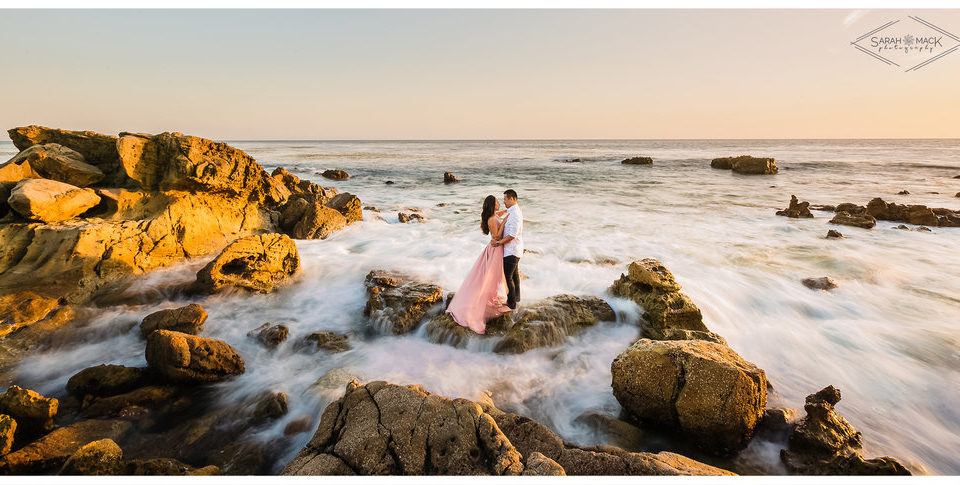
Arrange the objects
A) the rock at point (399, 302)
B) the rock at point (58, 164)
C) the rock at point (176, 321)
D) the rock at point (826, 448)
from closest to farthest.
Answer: the rock at point (826, 448), the rock at point (176, 321), the rock at point (399, 302), the rock at point (58, 164)

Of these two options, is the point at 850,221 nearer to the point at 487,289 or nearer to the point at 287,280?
the point at 487,289

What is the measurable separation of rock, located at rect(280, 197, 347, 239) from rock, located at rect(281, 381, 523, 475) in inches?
308

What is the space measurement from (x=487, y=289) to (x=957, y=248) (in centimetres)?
1264

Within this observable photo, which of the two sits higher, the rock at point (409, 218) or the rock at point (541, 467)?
the rock at point (409, 218)

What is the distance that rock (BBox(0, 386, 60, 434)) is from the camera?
3436 mm

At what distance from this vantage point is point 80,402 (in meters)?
4.02

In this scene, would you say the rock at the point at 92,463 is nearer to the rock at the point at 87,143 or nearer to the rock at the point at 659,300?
the rock at the point at 659,300

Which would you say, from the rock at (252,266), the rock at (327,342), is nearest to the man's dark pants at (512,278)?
the rock at (327,342)

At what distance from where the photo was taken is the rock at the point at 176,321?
520 centimetres

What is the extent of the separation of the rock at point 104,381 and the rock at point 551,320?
431 cm

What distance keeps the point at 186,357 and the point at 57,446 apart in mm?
1157

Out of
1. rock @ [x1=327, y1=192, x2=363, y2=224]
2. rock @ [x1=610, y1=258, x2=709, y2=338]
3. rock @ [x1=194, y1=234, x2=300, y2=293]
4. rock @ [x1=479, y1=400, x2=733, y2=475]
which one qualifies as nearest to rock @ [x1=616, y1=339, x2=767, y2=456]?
rock @ [x1=479, y1=400, x2=733, y2=475]

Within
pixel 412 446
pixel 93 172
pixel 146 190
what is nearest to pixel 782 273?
pixel 412 446

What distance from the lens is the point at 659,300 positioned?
559 cm
